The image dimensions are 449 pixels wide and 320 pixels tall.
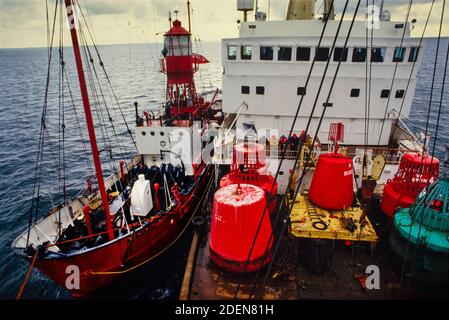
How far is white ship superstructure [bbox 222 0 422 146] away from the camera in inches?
603

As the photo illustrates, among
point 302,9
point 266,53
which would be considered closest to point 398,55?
point 266,53

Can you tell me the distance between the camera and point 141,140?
65.0 feet

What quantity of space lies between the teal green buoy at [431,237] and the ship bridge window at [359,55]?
928 cm

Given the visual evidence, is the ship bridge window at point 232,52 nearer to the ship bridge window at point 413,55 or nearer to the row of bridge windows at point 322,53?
the row of bridge windows at point 322,53

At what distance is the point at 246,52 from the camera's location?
53.6ft

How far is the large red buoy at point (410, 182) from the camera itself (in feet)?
34.2

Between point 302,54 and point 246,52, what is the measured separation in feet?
10.5

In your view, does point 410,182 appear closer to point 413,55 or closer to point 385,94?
point 385,94

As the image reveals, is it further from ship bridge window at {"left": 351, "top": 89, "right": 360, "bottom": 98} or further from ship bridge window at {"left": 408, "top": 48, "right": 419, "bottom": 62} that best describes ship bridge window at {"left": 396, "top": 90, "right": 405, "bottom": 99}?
ship bridge window at {"left": 351, "top": 89, "right": 360, "bottom": 98}

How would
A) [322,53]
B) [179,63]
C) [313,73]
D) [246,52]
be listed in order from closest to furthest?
[322,53] → [313,73] → [246,52] → [179,63]

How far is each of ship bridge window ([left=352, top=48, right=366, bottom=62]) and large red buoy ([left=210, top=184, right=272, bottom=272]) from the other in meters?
11.0

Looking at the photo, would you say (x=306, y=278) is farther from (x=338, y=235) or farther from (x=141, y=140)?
(x=141, y=140)
